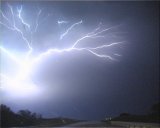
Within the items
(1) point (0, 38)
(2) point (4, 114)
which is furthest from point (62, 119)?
(1) point (0, 38)

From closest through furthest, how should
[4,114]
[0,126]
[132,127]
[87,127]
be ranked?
[132,127] < [87,127] < [0,126] < [4,114]

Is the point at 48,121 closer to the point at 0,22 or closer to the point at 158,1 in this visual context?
the point at 0,22

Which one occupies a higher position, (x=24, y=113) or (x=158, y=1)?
(x=158, y=1)

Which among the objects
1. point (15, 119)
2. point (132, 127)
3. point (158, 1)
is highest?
point (158, 1)

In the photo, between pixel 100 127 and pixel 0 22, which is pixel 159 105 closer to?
pixel 100 127

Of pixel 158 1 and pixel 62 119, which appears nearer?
pixel 158 1

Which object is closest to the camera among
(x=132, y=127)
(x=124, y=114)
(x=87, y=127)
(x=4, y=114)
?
(x=132, y=127)
